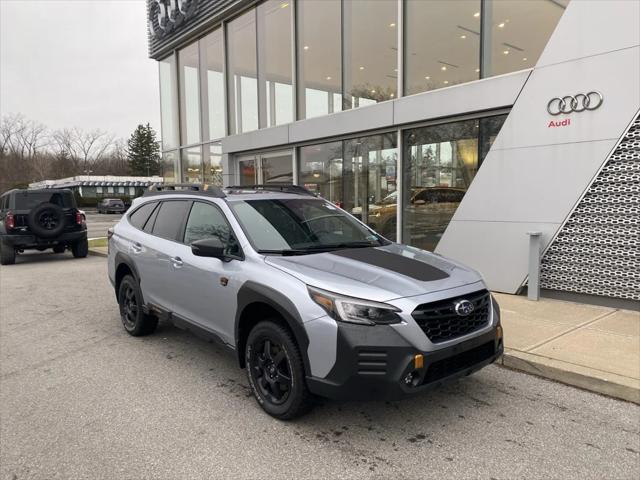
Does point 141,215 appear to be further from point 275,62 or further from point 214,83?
point 214,83

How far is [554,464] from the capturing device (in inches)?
116

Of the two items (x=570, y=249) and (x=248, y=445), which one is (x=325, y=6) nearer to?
Result: (x=570, y=249)

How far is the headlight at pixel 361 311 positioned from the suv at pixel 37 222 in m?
11.7

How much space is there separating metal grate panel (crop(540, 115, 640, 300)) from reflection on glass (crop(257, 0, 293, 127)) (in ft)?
25.5

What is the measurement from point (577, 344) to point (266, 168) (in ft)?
32.6

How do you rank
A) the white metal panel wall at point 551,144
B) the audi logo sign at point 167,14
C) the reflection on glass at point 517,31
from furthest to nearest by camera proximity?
the audi logo sign at point 167,14
the reflection on glass at point 517,31
the white metal panel wall at point 551,144

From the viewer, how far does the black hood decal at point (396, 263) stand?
3521mm

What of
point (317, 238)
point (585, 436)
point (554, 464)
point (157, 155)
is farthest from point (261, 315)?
point (157, 155)

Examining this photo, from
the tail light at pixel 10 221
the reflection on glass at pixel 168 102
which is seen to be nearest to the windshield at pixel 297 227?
the tail light at pixel 10 221

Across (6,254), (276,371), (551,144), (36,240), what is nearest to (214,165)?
(36,240)

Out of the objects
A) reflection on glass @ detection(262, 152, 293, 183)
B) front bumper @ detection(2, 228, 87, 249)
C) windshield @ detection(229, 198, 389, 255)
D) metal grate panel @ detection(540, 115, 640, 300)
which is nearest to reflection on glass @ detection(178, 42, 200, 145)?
reflection on glass @ detection(262, 152, 293, 183)

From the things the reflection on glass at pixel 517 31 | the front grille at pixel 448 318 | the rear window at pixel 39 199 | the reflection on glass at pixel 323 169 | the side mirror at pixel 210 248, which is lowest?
the front grille at pixel 448 318

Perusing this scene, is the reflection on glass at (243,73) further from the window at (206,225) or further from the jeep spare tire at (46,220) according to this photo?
the window at (206,225)

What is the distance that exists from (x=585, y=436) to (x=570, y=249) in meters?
4.07
